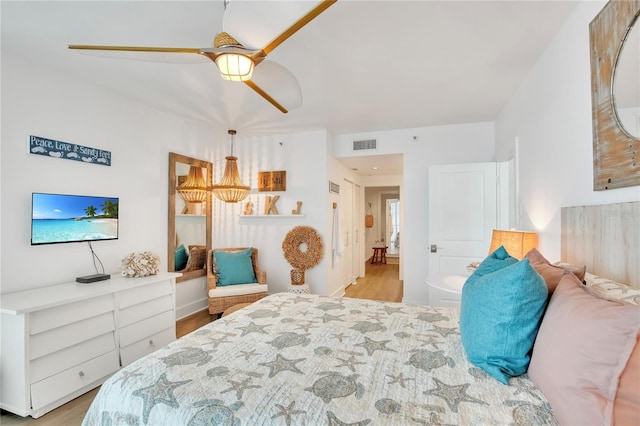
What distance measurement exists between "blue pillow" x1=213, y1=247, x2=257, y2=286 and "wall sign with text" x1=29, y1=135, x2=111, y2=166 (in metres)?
1.65

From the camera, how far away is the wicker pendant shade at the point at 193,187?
407 cm

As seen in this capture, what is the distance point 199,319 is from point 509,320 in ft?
12.3

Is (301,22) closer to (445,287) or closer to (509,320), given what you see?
(509,320)

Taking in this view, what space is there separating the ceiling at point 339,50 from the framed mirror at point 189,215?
2.45 feet

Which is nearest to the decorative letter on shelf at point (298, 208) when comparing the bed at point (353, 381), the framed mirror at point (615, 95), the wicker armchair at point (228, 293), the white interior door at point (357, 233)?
the wicker armchair at point (228, 293)

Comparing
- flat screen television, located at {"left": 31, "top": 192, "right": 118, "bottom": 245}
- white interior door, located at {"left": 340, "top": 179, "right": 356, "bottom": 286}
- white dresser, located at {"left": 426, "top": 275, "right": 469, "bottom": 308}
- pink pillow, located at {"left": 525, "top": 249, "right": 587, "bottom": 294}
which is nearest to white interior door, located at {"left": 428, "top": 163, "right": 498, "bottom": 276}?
white dresser, located at {"left": 426, "top": 275, "right": 469, "bottom": 308}

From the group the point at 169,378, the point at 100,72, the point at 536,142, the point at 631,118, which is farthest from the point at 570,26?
the point at 100,72

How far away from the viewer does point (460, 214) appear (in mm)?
3943

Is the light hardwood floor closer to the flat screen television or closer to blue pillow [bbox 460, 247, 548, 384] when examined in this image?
the flat screen television

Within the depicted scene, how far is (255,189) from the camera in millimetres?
4910

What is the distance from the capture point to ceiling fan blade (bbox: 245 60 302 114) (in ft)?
6.15

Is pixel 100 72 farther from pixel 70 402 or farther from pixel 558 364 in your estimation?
pixel 558 364

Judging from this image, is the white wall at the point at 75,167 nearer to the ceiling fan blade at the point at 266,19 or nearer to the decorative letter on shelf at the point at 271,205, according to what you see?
the decorative letter on shelf at the point at 271,205

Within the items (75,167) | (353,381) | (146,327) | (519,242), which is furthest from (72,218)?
(519,242)
